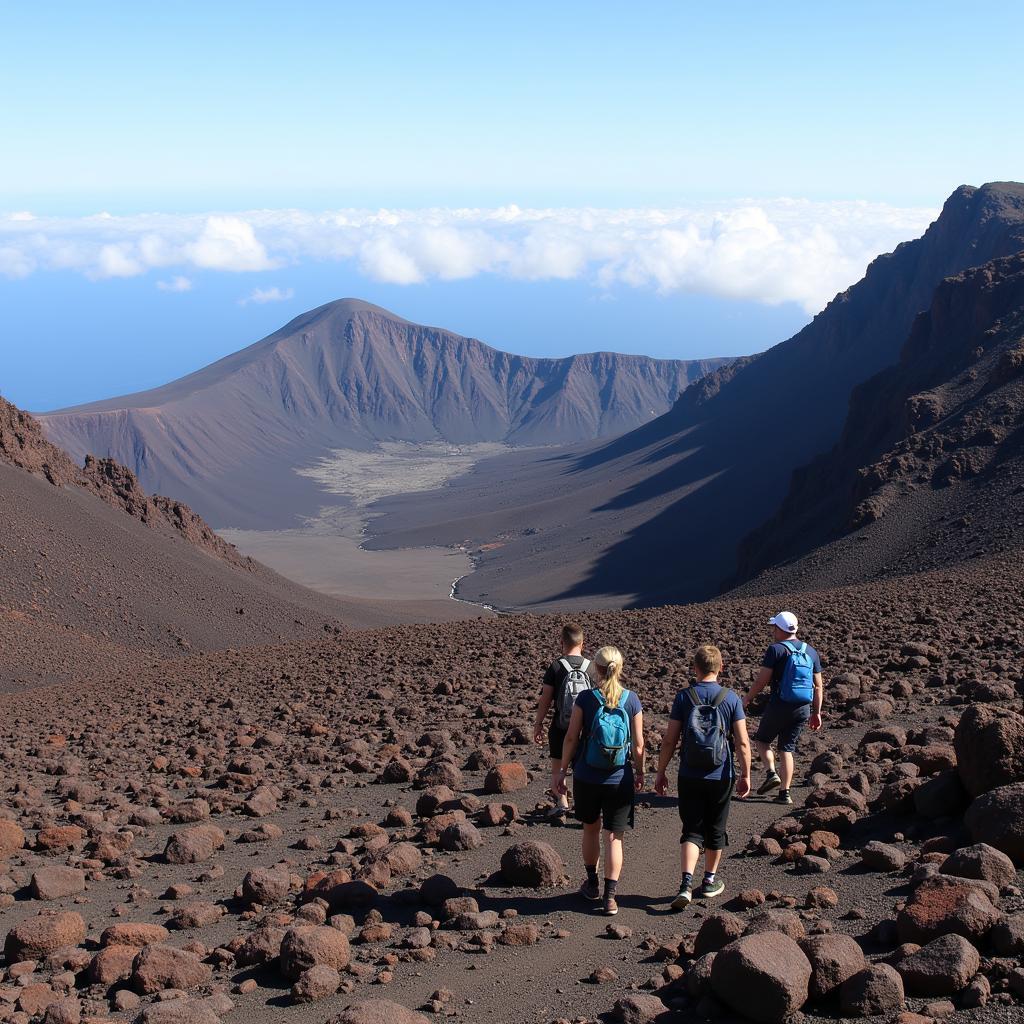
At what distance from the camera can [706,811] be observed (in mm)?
6801

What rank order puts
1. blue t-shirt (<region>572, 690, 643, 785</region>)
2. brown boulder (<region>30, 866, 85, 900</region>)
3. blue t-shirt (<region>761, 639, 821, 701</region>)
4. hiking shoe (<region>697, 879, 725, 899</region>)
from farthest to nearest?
blue t-shirt (<region>761, 639, 821, 701</region>) < brown boulder (<region>30, 866, 85, 900</region>) < blue t-shirt (<region>572, 690, 643, 785</region>) < hiking shoe (<region>697, 879, 725, 899</region>)

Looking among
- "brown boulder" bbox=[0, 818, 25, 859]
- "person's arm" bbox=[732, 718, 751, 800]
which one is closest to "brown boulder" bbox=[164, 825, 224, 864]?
"brown boulder" bbox=[0, 818, 25, 859]

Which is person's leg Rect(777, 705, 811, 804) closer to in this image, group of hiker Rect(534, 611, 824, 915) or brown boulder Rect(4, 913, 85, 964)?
group of hiker Rect(534, 611, 824, 915)

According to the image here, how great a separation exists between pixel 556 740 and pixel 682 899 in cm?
195

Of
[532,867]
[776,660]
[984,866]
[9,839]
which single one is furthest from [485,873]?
[9,839]

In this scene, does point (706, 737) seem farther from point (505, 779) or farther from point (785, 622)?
point (505, 779)

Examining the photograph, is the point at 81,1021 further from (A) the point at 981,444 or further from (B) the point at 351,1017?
(A) the point at 981,444

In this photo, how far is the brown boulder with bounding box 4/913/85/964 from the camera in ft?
21.1

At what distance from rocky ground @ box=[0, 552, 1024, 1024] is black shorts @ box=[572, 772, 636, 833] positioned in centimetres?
48

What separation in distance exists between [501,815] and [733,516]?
65247 mm

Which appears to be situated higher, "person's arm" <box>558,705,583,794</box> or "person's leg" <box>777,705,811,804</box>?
"person's arm" <box>558,705,583,794</box>

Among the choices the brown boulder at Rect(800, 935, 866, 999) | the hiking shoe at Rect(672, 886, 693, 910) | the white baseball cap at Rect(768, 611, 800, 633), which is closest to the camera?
the brown boulder at Rect(800, 935, 866, 999)

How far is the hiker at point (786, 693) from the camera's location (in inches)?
341

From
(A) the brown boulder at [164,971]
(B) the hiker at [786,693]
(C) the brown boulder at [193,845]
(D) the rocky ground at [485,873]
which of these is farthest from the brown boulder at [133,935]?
(B) the hiker at [786,693]
